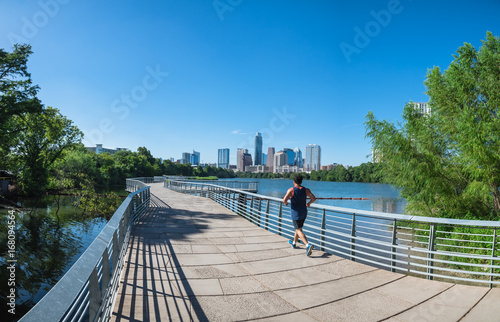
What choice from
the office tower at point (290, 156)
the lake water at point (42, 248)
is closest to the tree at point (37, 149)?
the lake water at point (42, 248)

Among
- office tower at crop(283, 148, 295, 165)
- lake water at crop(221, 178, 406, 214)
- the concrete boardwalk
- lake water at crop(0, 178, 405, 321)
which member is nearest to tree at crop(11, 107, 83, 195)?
lake water at crop(0, 178, 405, 321)

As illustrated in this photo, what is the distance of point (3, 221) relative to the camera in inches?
808

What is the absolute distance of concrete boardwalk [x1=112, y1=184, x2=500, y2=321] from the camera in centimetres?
348

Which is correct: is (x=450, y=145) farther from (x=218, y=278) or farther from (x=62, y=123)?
(x=62, y=123)

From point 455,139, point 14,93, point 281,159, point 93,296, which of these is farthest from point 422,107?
point 281,159

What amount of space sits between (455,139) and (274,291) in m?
12.2

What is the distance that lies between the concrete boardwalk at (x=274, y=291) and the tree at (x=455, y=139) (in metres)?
8.39

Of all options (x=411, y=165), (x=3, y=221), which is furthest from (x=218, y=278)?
(x=3, y=221)

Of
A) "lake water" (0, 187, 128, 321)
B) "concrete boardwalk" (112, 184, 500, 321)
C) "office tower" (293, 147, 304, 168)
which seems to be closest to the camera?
"concrete boardwalk" (112, 184, 500, 321)

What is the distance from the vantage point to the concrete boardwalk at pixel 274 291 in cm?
348

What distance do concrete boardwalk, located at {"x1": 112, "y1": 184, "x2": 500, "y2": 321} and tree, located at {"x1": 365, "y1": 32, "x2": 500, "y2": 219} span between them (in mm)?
8394

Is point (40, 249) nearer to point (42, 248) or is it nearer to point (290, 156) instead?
point (42, 248)

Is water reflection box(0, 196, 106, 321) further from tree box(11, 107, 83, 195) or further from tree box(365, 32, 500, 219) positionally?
tree box(365, 32, 500, 219)

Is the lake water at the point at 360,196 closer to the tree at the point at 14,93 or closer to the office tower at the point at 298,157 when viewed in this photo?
the tree at the point at 14,93
